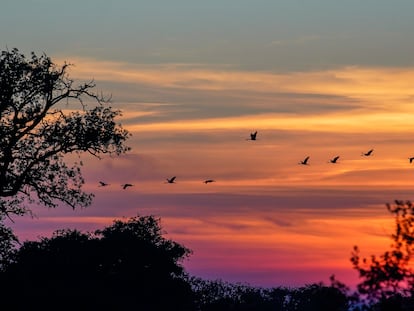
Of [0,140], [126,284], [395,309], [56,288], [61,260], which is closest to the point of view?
[395,309]

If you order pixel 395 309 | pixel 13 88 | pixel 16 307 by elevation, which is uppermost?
pixel 13 88

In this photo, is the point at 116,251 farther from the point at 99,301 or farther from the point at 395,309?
the point at 395,309

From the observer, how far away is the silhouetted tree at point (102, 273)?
118 metres

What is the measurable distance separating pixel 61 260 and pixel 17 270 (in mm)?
17957

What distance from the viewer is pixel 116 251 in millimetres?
145750

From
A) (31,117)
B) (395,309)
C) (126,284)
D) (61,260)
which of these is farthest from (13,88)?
(126,284)

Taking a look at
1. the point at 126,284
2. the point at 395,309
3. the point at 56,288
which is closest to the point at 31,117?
the point at 395,309

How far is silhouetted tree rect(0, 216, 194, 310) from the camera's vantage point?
389 feet

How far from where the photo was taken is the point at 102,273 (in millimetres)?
139375

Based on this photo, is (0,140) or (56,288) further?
(56,288)

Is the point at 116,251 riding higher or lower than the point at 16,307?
higher

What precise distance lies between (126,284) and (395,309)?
10185 centimetres

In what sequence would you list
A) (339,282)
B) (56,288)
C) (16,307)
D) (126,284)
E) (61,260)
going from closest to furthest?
(339,282) < (16,307) < (56,288) < (61,260) < (126,284)

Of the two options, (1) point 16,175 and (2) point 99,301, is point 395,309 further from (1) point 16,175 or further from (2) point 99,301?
(2) point 99,301
